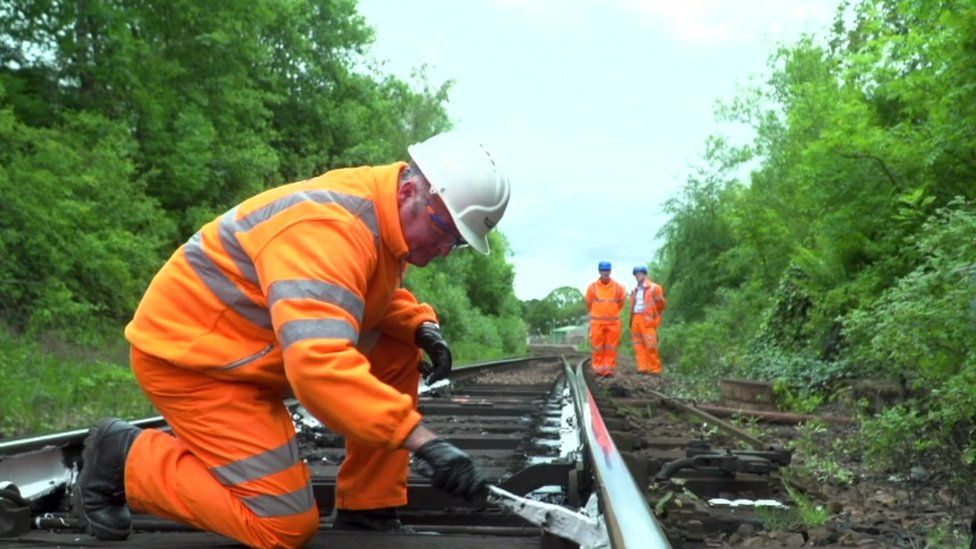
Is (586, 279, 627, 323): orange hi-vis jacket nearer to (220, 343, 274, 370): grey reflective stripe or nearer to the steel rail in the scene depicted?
the steel rail

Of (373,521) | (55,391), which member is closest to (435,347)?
(373,521)

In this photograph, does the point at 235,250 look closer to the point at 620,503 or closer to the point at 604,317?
the point at 620,503

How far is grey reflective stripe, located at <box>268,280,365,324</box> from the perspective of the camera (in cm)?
275

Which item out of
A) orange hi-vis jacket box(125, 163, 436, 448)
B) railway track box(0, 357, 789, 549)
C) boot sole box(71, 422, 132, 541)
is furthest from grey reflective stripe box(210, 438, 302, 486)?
boot sole box(71, 422, 132, 541)

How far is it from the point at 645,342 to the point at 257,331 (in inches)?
592

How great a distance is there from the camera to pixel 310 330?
2.71 meters

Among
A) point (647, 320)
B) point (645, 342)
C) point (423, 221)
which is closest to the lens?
point (423, 221)

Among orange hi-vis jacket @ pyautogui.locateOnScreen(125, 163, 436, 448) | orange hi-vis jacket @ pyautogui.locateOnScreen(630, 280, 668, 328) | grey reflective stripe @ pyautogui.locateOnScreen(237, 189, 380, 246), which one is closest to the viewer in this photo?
orange hi-vis jacket @ pyautogui.locateOnScreen(125, 163, 436, 448)

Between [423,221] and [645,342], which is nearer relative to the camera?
[423,221]

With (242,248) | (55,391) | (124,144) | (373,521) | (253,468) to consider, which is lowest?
(373,521)

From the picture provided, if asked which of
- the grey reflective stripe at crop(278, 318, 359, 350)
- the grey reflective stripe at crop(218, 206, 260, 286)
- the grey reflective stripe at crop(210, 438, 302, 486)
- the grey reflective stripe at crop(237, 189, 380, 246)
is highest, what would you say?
the grey reflective stripe at crop(237, 189, 380, 246)

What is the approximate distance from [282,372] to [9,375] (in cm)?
687

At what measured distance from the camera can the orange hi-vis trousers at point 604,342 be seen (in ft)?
53.0

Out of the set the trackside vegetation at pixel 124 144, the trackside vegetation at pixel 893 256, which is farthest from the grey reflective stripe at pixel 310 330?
the trackside vegetation at pixel 124 144
